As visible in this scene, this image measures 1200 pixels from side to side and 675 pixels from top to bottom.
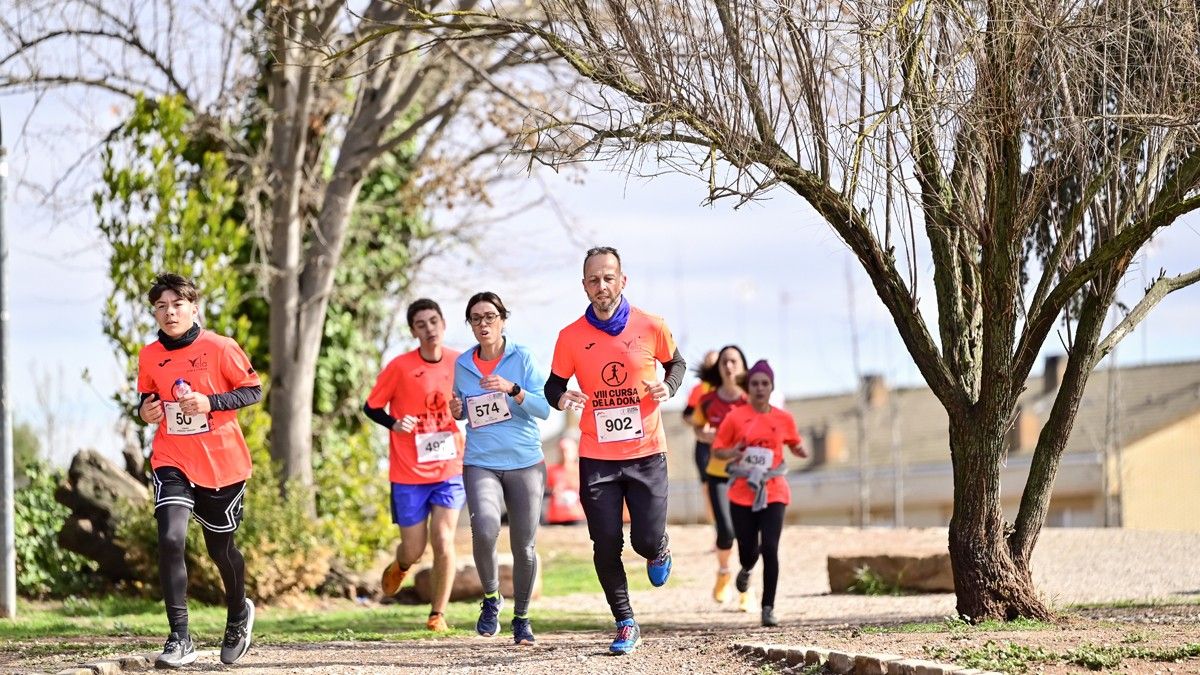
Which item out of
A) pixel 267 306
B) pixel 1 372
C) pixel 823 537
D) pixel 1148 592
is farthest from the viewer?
pixel 823 537

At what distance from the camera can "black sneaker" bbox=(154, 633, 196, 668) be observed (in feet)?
25.8

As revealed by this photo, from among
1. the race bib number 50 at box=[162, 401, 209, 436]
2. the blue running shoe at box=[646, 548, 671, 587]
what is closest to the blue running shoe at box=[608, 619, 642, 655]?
the blue running shoe at box=[646, 548, 671, 587]

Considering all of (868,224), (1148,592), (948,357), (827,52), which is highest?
(827,52)

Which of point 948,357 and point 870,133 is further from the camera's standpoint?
point 948,357

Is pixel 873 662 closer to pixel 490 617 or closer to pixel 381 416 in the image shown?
pixel 490 617

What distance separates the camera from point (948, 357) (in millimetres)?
8984

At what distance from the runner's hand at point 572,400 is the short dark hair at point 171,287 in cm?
194

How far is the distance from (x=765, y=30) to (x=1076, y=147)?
1.73 metres

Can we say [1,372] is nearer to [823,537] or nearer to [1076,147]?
[1076,147]

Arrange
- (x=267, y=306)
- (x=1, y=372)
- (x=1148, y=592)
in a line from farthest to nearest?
1. (x=267, y=306)
2. (x=1148, y=592)
3. (x=1, y=372)

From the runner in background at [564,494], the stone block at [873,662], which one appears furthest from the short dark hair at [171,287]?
the runner in background at [564,494]

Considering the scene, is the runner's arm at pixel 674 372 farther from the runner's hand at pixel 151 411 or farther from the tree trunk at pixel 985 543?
the runner's hand at pixel 151 411

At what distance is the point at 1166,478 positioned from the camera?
43375 millimetres

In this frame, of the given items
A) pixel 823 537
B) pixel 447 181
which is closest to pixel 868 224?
pixel 447 181
